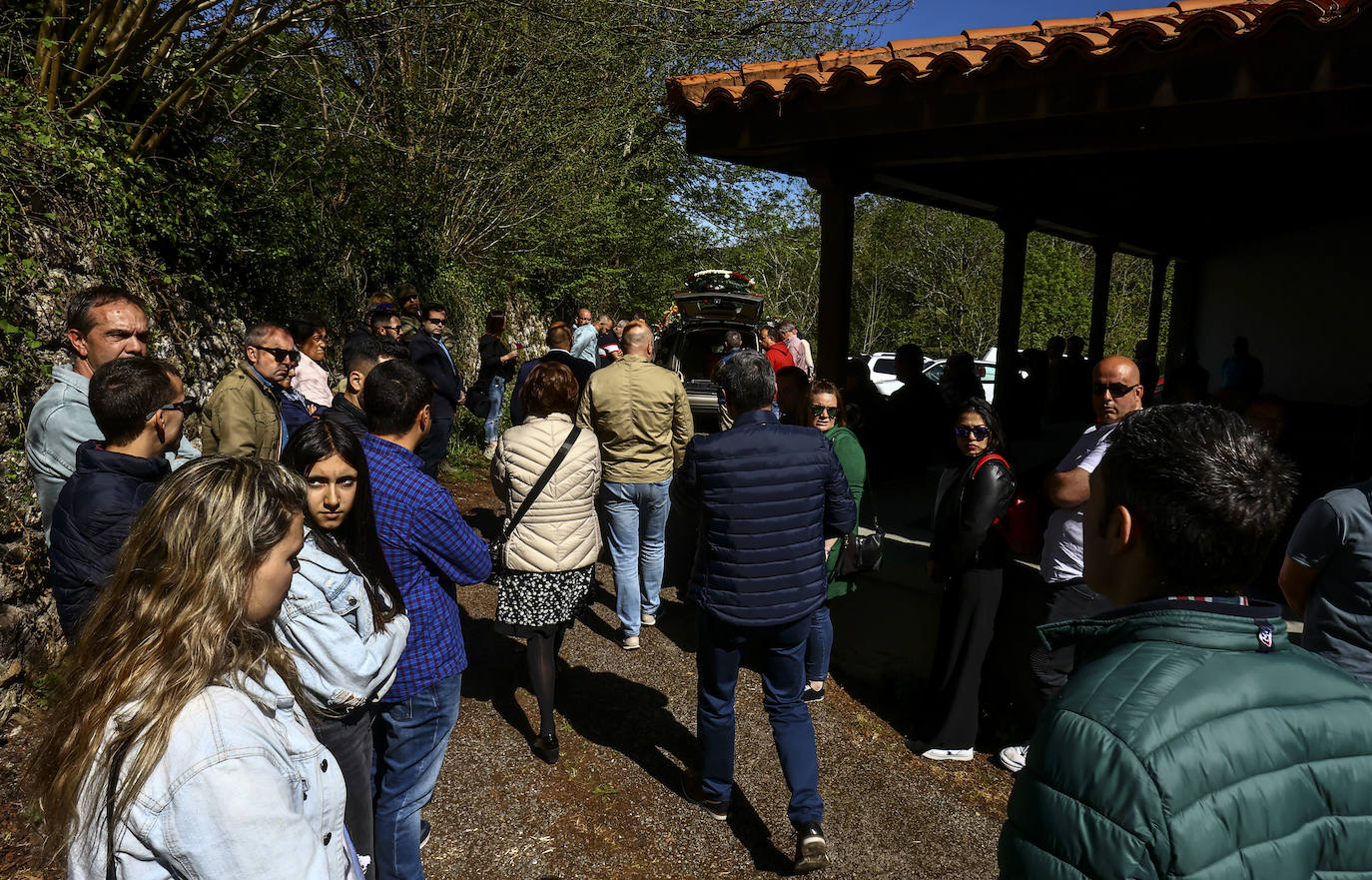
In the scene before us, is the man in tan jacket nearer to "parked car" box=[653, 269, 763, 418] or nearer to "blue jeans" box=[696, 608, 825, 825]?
"blue jeans" box=[696, 608, 825, 825]

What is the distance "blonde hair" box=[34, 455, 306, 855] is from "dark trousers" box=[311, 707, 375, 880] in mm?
846

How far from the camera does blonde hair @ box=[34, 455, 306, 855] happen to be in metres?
1.17

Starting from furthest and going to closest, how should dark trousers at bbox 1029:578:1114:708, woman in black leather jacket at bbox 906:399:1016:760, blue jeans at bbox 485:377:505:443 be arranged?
1. blue jeans at bbox 485:377:505:443
2. woman in black leather jacket at bbox 906:399:1016:760
3. dark trousers at bbox 1029:578:1114:708

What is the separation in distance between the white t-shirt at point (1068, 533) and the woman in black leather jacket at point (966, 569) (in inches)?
10.7

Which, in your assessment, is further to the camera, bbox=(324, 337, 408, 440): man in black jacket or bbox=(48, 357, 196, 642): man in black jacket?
bbox=(324, 337, 408, 440): man in black jacket

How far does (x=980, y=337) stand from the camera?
87.3ft

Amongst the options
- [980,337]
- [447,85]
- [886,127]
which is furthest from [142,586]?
[980,337]

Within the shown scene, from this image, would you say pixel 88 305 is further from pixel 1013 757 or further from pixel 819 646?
pixel 1013 757

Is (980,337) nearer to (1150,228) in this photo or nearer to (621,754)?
(1150,228)

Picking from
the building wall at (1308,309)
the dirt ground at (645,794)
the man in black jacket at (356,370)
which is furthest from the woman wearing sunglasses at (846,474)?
the building wall at (1308,309)

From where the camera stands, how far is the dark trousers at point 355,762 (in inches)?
83.8

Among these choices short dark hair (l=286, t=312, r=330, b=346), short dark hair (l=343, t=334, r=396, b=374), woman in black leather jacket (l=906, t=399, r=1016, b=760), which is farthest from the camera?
short dark hair (l=286, t=312, r=330, b=346)

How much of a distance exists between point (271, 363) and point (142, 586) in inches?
125

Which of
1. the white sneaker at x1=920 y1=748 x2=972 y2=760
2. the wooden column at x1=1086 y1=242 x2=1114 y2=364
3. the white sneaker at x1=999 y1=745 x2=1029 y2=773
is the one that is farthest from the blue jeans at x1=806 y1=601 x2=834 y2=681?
the wooden column at x1=1086 y1=242 x2=1114 y2=364
